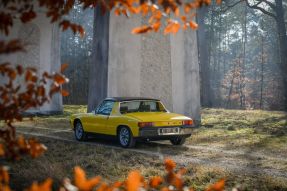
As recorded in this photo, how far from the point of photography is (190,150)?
11242 mm

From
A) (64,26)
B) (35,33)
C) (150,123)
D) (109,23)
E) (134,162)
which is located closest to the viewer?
(64,26)

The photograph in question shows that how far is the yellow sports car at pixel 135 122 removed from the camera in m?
11.1

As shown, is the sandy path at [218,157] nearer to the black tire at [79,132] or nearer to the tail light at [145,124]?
the black tire at [79,132]

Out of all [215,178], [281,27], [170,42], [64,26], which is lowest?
[215,178]

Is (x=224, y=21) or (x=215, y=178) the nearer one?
(x=215, y=178)

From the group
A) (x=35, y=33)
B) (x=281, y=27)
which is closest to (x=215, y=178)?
(x=35, y=33)

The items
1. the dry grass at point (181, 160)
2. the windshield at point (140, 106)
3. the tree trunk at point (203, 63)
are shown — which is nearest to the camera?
the dry grass at point (181, 160)

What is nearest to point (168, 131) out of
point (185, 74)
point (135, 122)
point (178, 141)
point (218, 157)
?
point (135, 122)

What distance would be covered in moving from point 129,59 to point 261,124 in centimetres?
579

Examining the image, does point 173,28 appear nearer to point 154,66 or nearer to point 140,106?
point 140,106

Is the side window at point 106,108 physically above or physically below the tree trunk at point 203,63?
below

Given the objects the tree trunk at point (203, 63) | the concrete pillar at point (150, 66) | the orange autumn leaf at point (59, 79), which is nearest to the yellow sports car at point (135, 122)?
the concrete pillar at point (150, 66)

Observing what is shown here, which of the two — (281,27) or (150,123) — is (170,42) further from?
(281,27)

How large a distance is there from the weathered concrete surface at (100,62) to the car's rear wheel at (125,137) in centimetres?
597
